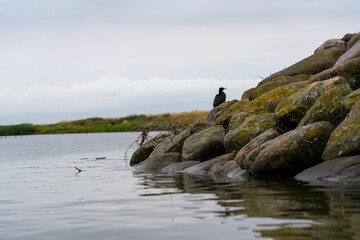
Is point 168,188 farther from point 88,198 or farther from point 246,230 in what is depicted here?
point 246,230

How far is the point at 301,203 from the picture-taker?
1010 centimetres

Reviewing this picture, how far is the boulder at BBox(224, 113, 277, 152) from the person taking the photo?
57.0 ft

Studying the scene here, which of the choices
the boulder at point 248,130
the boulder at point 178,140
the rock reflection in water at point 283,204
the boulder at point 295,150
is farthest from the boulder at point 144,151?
the boulder at point 295,150

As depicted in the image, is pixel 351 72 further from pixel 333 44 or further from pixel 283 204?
pixel 283 204

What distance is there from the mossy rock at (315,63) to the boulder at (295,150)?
872cm

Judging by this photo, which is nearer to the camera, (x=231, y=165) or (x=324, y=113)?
(x=324, y=113)

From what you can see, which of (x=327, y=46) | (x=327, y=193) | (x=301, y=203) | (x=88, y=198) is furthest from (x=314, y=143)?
(x=327, y=46)

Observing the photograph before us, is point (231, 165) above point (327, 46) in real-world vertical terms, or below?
below

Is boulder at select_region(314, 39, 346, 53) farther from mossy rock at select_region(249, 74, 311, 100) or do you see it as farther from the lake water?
the lake water

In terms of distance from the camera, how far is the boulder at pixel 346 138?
1310cm

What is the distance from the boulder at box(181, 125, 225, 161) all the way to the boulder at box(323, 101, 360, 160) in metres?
5.79

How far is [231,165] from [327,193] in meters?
5.97

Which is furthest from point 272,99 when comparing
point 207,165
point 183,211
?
point 183,211

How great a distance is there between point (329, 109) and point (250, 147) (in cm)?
233
